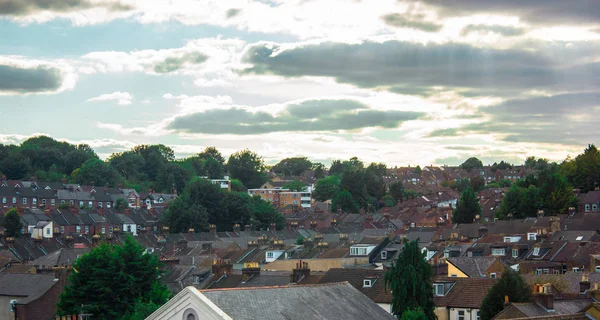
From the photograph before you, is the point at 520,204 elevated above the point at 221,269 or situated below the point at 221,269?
above

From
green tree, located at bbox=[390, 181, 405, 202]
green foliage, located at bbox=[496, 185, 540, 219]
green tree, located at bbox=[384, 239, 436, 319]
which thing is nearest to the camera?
green tree, located at bbox=[384, 239, 436, 319]

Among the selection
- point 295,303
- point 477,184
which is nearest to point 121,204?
point 477,184

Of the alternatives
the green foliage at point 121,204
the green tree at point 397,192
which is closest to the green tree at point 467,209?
the green tree at point 397,192

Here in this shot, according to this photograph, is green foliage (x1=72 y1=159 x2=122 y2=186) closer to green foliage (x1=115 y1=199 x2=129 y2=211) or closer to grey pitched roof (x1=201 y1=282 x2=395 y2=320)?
green foliage (x1=115 y1=199 x2=129 y2=211)

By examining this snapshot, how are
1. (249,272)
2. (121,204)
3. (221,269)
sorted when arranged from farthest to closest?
(121,204), (221,269), (249,272)

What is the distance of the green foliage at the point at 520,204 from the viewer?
11569 centimetres

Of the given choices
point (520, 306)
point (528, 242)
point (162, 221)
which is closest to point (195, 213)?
point (162, 221)

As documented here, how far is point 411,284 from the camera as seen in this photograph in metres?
44.1

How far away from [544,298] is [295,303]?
11.4 metres

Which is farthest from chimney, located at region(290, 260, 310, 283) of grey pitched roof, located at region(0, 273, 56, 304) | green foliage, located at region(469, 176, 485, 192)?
green foliage, located at region(469, 176, 485, 192)

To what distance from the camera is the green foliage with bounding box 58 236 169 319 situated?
50.9 metres

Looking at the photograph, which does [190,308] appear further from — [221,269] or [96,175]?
[96,175]

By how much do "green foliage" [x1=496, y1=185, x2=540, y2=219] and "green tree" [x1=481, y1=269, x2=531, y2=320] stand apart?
7450 cm

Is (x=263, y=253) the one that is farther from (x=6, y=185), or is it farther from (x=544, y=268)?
(x=6, y=185)
